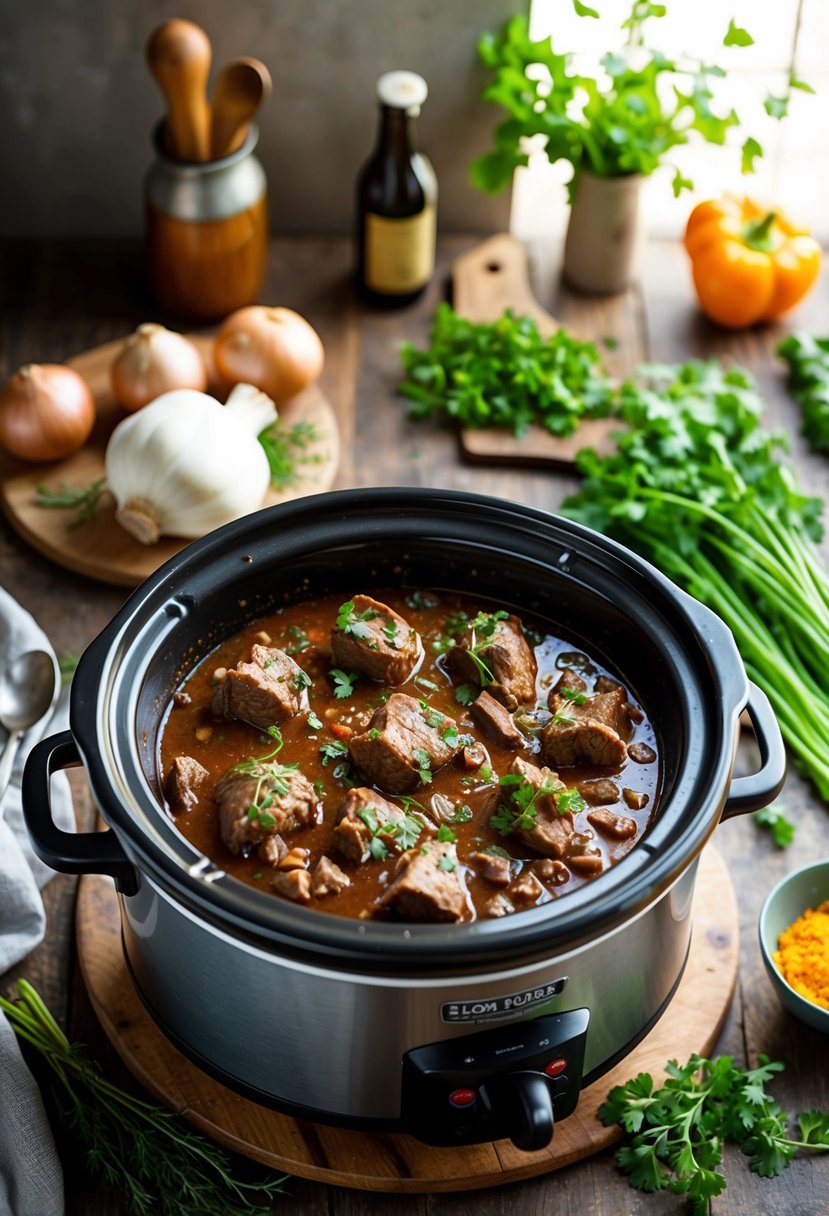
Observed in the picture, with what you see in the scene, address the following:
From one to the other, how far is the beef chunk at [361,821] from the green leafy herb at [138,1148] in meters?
0.59

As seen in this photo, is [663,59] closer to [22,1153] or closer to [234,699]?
[234,699]

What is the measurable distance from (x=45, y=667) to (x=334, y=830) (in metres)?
1.02

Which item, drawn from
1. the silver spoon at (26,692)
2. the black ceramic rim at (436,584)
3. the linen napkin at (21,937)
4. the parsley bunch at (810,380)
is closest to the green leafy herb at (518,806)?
the black ceramic rim at (436,584)

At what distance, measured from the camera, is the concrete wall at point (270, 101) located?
159 inches

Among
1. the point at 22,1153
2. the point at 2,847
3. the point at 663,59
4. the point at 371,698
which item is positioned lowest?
the point at 22,1153

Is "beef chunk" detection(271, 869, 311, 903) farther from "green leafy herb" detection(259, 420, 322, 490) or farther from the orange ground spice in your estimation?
"green leafy herb" detection(259, 420, 322, 490)

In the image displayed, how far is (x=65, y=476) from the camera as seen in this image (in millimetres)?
3619

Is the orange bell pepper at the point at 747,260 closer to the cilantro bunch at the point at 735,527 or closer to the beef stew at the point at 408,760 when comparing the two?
the cilantro bunch at the point at 735,527

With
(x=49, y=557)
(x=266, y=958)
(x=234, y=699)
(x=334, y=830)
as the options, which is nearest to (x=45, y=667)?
(x=49, y=557)

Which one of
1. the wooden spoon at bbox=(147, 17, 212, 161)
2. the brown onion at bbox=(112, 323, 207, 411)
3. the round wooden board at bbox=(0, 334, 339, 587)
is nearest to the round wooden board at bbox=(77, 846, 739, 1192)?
the round wooden board at bbox=(0, 334, 339, 587)

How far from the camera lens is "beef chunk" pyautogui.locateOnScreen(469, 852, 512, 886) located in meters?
2.26

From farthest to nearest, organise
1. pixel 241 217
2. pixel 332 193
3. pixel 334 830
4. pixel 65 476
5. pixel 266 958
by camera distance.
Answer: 1. pixel 332 193
2. pixel 241 217
3. pixel 65 476
4. pixel 334 830
5. pixel 266 958

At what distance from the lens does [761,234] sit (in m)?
4.05

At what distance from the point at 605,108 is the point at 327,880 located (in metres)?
2.52
